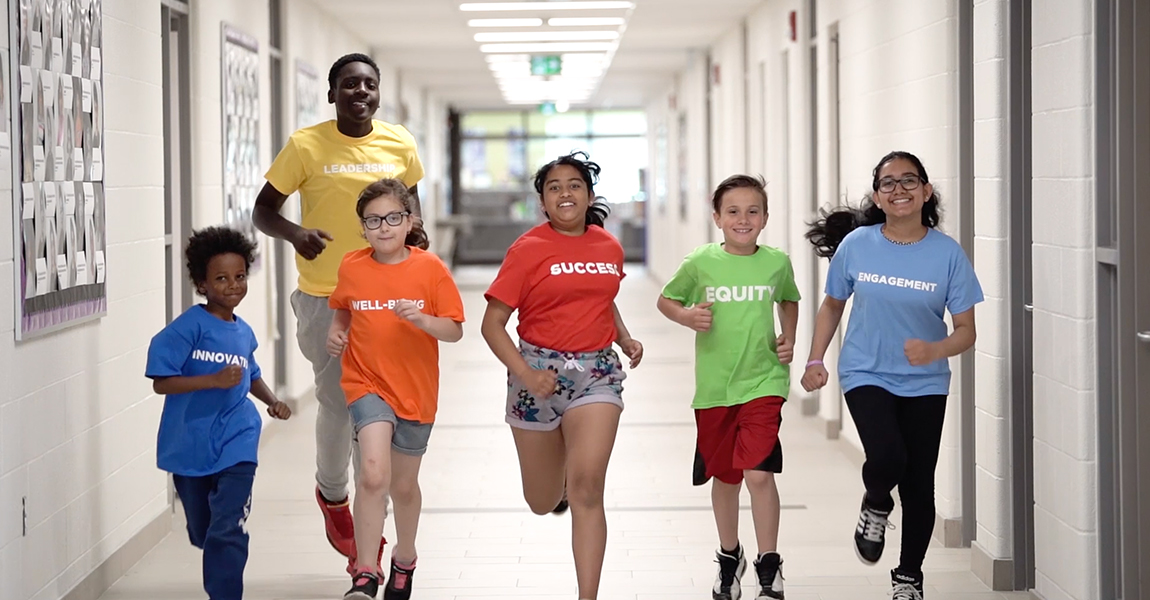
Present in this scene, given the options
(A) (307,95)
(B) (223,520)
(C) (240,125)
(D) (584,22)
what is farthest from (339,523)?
(D) (584,22)

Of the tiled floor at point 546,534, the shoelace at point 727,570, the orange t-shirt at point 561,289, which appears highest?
the orange t-shirt at point 561,289

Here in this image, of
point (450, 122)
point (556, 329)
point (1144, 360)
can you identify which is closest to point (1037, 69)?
point (1144, 360)

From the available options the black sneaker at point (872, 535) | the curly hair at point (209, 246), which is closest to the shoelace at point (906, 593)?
the black sneaker at point (872, 535)

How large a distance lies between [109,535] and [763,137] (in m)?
6.91

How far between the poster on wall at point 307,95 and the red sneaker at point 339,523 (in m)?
4.98

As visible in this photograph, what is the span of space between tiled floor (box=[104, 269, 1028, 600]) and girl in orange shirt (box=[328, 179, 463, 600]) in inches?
27.5

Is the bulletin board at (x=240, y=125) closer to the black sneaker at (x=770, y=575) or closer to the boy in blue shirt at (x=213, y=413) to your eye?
the boy in blue shirt at (x=213, y=413)

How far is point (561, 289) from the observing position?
399 centimetres

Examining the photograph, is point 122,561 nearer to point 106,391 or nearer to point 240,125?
point 106,391

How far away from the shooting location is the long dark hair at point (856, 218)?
4195mm

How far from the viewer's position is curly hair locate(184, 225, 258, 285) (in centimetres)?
417

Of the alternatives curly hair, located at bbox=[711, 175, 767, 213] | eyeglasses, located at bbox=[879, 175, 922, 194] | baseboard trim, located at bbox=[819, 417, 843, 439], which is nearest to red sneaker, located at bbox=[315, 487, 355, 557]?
curly hair, located at bbox=[711, 175, 767, 213]

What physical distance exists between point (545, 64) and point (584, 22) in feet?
11.1

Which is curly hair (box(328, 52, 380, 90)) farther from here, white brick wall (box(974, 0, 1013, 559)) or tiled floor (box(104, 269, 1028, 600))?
white brick wall (box(974, 0, 1013, 559))
